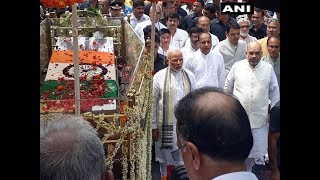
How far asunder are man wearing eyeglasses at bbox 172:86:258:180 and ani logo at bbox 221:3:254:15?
0.44m

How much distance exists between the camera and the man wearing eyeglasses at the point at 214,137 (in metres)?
1.51

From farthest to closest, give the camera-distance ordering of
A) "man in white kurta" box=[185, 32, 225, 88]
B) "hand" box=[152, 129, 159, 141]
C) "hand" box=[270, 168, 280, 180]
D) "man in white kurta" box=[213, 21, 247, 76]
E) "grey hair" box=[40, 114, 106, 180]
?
"man in white kurta" box=[213, 21, 247, 76] → "man in white kurta" box=[185, 32, 225, 88] → "hand" box=[152, 129, 159, 141] → "hand" box=[270, 168, 280, 180] → "grey hair" box=[40, 114, 106, 180]

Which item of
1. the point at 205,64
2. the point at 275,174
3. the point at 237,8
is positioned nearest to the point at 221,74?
the point at 205,64

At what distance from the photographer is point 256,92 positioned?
4625 mm

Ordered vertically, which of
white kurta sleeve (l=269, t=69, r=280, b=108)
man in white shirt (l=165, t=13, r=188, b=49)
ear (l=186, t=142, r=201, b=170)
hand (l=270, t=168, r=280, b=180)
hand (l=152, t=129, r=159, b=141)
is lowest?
hand (l=270, t=168, r=280, b=180)

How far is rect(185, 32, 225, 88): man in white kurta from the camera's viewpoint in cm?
521

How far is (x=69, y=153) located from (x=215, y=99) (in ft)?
1.41

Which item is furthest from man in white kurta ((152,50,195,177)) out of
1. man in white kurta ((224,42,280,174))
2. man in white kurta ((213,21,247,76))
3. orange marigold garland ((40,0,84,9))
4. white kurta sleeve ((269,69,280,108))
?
orange marigold garland ((40,0,84,9))

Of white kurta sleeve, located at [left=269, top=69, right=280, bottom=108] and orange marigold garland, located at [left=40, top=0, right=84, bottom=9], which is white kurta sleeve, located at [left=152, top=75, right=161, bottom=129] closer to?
white kurta sleeve, located at [left=269, top=69, right=280, bottom=108]

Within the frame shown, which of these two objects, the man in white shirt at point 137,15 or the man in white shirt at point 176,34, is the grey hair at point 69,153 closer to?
the man in white shirt at point 176,34

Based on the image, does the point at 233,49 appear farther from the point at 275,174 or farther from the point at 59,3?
the point at 59,3
